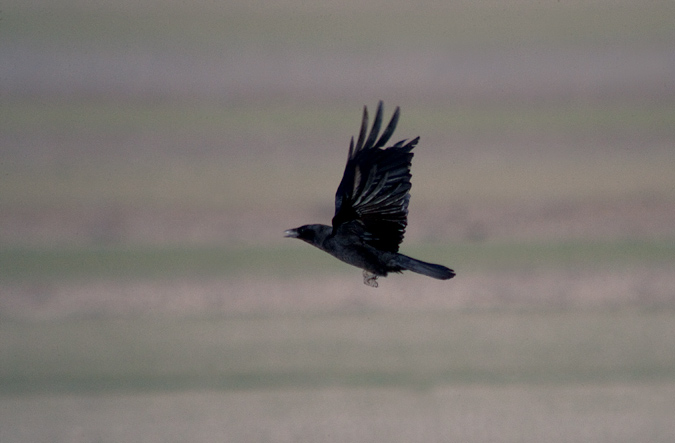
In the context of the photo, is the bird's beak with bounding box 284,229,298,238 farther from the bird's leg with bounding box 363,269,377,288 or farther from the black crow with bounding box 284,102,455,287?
the bird's leg with bounding box 363,269,377,288

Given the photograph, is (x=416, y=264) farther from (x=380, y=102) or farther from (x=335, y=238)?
(x=380, y=102)

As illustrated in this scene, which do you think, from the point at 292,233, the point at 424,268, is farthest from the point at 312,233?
the point at 424,268

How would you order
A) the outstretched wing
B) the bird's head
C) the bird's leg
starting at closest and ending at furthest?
the outstretched wing
the bird's head
the bird's leg

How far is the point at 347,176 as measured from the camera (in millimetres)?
3691

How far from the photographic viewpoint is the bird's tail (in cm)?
375

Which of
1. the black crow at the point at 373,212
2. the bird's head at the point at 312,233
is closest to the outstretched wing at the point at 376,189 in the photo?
the black crow at the point at 373,212

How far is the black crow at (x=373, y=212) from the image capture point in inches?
146

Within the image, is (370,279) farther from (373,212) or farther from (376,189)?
(376,189)

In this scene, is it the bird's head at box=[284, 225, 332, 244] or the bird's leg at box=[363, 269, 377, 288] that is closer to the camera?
the bird's head at box=[284, 225, 332, 244]

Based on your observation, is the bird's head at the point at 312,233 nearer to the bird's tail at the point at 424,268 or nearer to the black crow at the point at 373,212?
the black crow at the point at 373,212

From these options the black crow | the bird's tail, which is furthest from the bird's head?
the bird's tail

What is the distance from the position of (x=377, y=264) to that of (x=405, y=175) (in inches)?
15.5

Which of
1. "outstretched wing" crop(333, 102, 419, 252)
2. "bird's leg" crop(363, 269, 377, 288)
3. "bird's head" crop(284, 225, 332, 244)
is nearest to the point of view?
"outstretched wing" crop(333, 102, 419, 252)

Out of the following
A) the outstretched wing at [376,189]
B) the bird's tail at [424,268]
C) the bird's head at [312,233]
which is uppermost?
the outstretched wing at [376,189]
